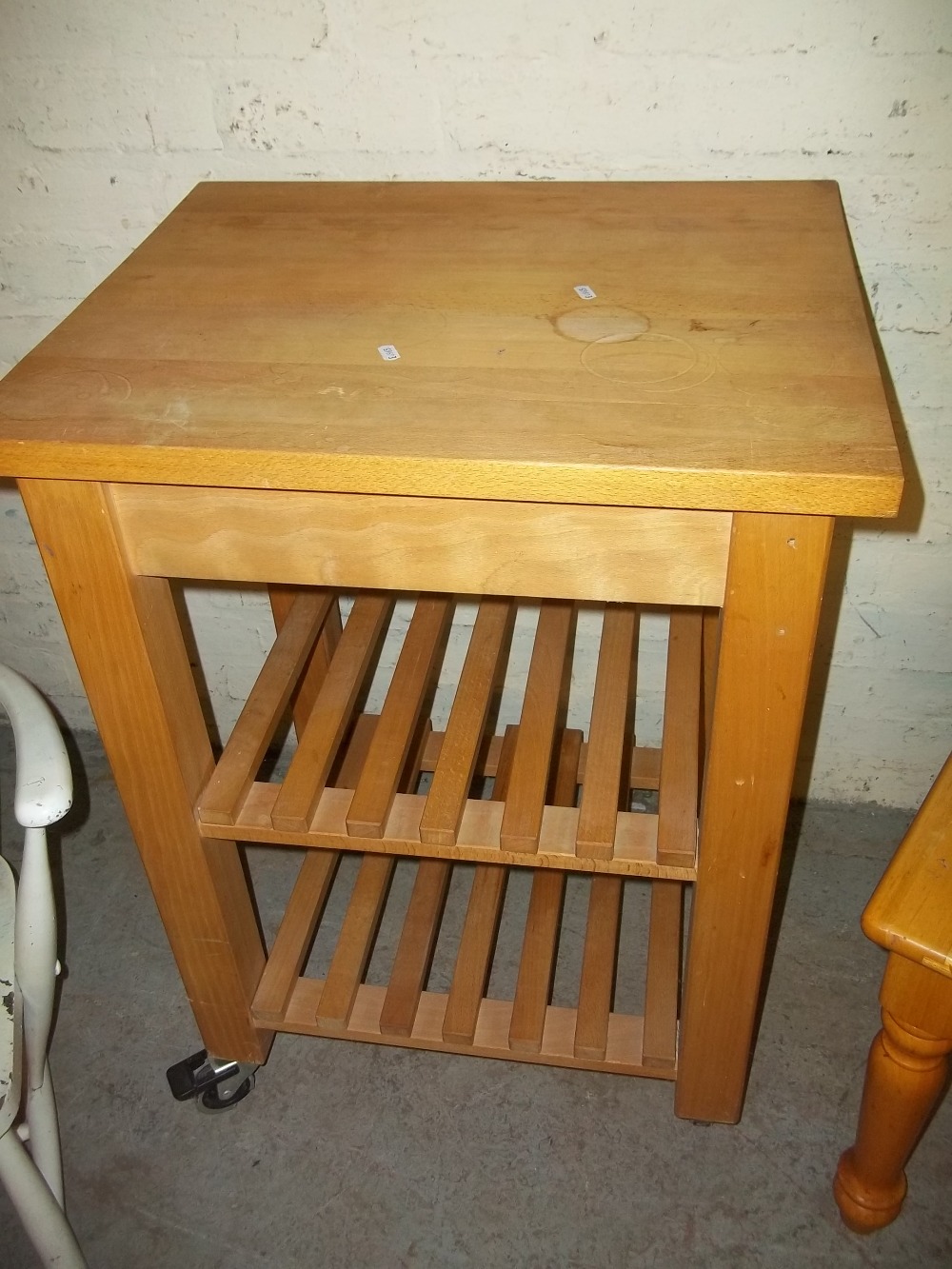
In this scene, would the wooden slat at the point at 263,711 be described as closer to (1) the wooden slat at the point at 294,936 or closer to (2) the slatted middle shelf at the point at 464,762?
(2) the slatted middle shelf at the point at 464,762

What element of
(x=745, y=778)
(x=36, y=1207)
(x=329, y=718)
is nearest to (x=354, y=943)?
(x=329, y=718)

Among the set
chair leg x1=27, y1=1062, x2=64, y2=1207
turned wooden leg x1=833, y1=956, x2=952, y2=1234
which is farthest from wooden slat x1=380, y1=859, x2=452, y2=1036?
turned wooden leg x1=833, y1=956, x2=952, y2=1234

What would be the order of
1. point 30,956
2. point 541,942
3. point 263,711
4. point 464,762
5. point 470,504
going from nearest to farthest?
point 470,504 → point 30,956 → point 464,762 → point 263,711 → point 541,942

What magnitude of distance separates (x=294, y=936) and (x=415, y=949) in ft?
0.47

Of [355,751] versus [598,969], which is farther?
[355,751]

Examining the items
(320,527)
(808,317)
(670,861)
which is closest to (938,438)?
(808,317)

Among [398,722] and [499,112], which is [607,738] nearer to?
[398,722]

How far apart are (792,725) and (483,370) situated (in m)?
0.35

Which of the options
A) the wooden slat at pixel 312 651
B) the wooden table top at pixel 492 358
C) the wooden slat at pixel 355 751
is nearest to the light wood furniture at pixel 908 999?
the wooden table top at pixel 492 358

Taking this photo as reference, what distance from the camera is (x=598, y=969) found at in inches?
44.2

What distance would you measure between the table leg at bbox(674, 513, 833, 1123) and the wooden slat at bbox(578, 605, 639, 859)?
9cm

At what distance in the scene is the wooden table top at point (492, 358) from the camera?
0.64m

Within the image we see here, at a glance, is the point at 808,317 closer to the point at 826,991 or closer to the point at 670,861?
the point at 670,861

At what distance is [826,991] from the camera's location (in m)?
1.27
